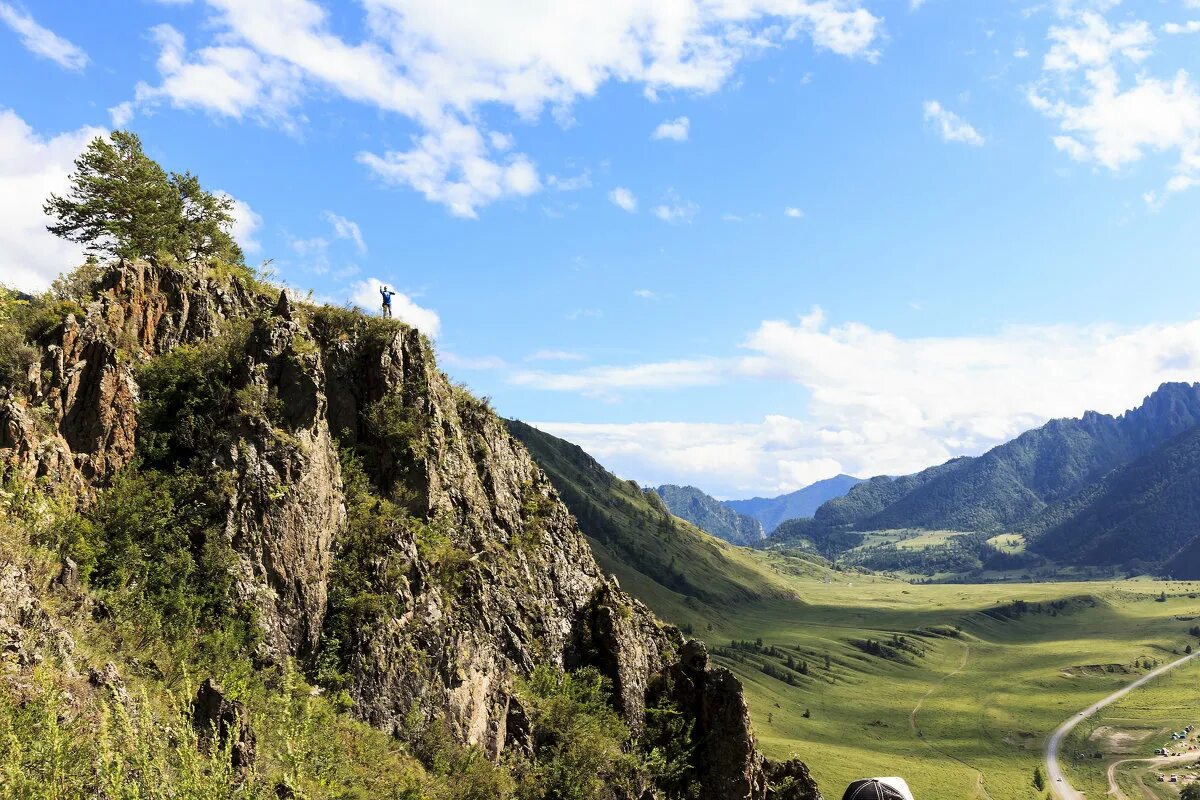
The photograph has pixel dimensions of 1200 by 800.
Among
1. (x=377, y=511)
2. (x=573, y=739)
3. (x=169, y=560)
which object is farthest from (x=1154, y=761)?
(x=169, y=560)

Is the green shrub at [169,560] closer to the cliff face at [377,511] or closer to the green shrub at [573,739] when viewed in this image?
the cliff face at [377,511]

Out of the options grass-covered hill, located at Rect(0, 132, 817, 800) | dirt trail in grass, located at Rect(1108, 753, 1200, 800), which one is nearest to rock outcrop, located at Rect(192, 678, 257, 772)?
grass-covered hill, located at Rect(0, 132, 817, 800)

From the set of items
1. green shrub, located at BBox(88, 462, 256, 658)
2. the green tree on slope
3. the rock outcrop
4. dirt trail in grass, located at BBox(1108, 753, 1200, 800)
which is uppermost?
the green tree on slope

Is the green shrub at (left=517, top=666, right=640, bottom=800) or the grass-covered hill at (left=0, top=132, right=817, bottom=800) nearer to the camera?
the grass-covered hill at (left=0, top=132, right=817, bottom=800)

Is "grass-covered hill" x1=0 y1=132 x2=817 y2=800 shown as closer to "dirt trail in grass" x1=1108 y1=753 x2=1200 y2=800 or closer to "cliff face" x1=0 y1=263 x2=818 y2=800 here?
"cliff face" x1=0 y1=263 x2=818 y2=800

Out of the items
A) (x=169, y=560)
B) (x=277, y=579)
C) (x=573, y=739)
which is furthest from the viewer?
(x=573, y=739)

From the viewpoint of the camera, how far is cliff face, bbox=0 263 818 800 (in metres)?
29.0

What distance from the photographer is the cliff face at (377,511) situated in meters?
29.0

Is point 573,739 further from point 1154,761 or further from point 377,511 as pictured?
point 1154,761

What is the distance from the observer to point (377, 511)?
117ft

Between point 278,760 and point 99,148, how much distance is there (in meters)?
37.1

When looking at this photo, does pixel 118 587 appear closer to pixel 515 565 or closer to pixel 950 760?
pixel 515 565

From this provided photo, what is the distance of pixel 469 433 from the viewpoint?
146ft

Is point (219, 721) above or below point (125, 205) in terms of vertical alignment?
below
